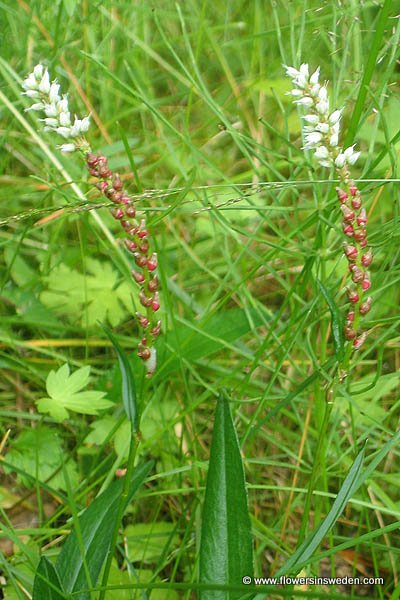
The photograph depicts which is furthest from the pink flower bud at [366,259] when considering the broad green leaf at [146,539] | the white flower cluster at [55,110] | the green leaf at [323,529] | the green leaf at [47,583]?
the broad green leaf at [146,539]

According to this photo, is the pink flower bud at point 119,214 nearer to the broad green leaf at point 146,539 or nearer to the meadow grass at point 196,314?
the meadow grass at point 196,314

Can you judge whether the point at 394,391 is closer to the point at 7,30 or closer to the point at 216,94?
the point at 216,94

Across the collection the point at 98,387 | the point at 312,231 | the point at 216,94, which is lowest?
the point at 98,387

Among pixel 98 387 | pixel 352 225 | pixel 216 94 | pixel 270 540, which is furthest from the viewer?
pixel 216 94

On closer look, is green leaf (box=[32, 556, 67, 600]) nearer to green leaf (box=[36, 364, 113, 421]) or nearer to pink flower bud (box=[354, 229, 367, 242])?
green leaf (box=[36, 364, 113, 421])

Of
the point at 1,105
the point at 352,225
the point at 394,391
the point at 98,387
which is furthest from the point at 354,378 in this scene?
the point at 1,105
